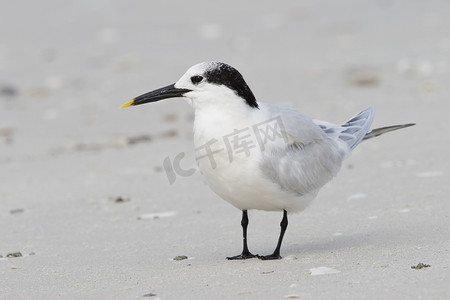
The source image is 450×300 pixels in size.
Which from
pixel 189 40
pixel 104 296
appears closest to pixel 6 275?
pixel 104 296

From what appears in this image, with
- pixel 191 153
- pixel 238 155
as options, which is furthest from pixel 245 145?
pixel 191 153

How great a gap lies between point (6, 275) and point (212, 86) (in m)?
1.39

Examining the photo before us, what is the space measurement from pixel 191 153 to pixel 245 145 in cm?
296

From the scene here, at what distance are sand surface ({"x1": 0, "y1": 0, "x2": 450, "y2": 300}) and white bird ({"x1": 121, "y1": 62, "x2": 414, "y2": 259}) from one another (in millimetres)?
328

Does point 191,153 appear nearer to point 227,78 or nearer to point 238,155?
point 227,78

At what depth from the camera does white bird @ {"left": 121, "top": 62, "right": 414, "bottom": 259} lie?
4.20m

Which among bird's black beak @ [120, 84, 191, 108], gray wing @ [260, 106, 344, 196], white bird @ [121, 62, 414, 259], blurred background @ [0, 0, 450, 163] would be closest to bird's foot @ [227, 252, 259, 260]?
white bird @ [121, 62, 414, 259]

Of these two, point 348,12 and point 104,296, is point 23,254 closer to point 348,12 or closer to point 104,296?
point 104,296

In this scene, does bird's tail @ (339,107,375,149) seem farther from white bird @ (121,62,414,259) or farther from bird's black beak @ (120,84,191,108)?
bird's black beak @ (120,84,191,108)

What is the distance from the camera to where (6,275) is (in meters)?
4.20

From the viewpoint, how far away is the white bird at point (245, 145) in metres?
4.20

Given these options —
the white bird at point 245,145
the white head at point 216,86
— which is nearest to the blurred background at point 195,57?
the white bird at point 245,145

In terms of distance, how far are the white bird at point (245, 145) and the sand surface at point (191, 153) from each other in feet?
1.08

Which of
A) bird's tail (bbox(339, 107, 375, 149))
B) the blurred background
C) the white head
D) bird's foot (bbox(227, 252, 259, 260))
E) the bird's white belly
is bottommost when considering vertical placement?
bird's foot (bbox(227, 252, 259, 260))
